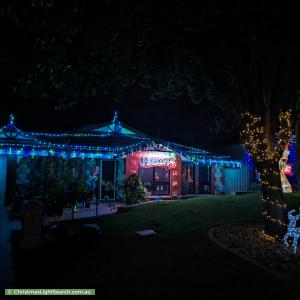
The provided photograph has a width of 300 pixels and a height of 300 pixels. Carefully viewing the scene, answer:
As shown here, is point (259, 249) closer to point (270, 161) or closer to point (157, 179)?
point (270, 161)

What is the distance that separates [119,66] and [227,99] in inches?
159

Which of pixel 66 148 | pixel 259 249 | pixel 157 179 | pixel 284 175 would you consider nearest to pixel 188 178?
pixel 157 179

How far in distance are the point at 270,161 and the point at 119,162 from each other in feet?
44.2

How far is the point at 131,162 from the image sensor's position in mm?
20797

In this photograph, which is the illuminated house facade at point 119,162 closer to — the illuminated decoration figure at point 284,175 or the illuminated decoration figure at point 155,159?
the illuminated decoration figure at point 155,159

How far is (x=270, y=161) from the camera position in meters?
9.52

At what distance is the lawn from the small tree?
7.15 m

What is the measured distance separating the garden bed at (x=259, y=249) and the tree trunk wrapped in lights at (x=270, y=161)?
0.56 metres

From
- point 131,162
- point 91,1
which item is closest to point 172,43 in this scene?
point 91,1

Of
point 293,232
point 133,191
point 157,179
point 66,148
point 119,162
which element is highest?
point 66,148

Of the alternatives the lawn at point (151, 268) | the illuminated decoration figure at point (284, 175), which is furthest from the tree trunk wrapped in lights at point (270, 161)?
the illuminated decoration figure at point (284, 175)

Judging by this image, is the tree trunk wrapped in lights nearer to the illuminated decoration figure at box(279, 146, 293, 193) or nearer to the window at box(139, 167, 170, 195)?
the illuminated decoration figure at box(279, 146, 293, 193)

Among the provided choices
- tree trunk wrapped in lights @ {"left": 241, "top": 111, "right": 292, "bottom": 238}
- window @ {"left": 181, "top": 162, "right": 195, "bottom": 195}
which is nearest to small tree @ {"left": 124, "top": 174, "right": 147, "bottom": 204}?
window @ {"left": 181, "top": 162, "right": 195, "bottom": 195}

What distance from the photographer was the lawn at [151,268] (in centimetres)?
594
